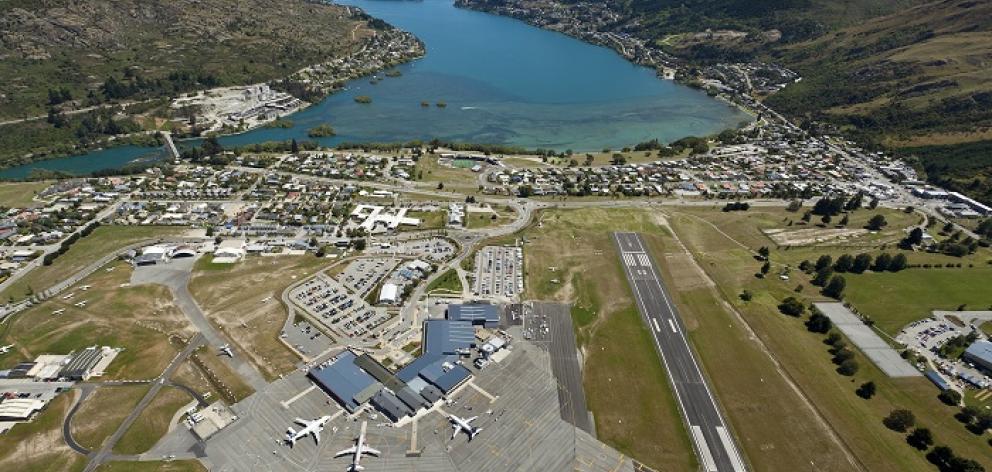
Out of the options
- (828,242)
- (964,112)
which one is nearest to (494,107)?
(828,242)

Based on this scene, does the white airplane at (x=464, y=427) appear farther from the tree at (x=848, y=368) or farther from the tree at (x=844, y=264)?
the tree at (x=844, y=264)

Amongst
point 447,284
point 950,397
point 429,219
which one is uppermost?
point 950,397

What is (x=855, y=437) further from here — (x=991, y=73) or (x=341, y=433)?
(x=991, y=73)

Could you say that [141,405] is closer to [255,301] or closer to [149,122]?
[255,301]

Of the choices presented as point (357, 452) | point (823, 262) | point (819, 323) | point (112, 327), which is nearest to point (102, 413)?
point (112, 327)

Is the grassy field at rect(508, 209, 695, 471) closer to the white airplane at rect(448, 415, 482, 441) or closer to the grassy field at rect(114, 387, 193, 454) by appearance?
the white airplane at rect(448, 415, 482, 441)
